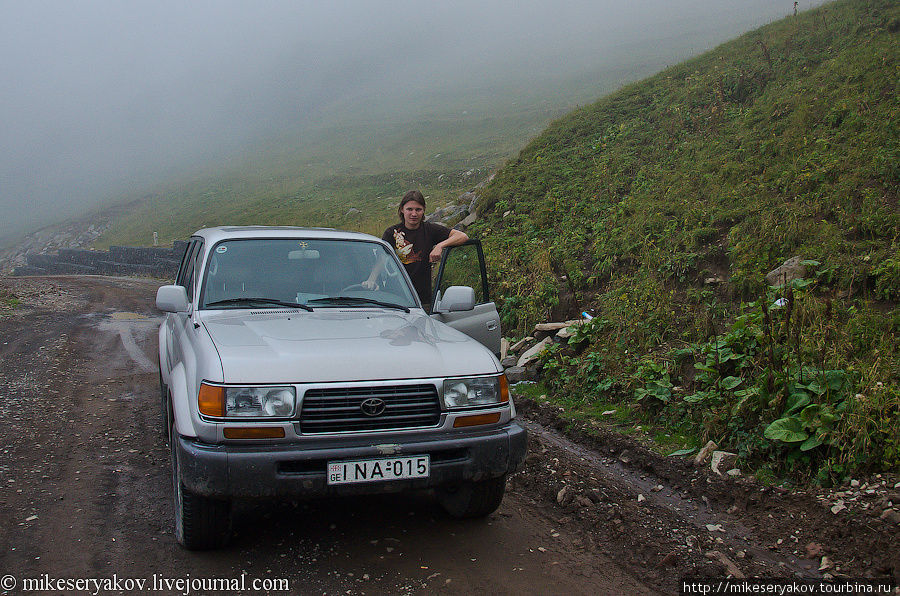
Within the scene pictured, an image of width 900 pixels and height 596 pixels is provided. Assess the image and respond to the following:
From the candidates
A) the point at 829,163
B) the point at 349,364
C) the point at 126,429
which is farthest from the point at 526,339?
the point at 349,364

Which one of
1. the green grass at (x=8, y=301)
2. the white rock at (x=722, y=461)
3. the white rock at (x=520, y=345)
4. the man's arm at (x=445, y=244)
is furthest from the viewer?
the green grass at (x=8, y=301)

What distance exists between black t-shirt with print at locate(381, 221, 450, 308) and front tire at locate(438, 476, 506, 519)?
8.44 ft

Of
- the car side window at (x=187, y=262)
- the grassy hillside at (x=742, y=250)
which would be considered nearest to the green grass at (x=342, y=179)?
the grassy hillside at (x=742, y=250)

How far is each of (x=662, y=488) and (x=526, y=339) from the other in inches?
173

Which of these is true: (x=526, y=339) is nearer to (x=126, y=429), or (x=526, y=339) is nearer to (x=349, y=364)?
(x=126, y=429)

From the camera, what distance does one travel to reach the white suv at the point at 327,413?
11.2 feet

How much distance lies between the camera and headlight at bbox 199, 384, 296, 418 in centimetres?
340

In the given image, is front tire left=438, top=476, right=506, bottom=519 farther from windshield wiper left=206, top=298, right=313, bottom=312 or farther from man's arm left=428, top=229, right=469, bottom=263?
man's arm left=428, top=229, right=469, bottom=263

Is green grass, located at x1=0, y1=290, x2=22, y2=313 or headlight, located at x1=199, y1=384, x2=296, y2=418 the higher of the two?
headlight, located at x1=199, y1=384, x2=296, y2=418

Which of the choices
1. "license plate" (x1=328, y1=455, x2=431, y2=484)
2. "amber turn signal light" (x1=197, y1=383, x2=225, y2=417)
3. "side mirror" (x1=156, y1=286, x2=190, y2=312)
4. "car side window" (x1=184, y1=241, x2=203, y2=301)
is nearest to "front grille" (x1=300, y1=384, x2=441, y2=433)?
"license plate" (x1=328, y1=455, x2=431, y2=484)

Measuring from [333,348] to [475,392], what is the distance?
0.81 m

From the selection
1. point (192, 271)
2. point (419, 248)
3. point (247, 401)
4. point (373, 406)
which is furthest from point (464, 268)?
point (247, 401)

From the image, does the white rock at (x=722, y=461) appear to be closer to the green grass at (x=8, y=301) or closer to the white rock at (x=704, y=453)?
the white rock at (x=704, y=453)

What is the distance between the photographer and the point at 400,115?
69.6m
